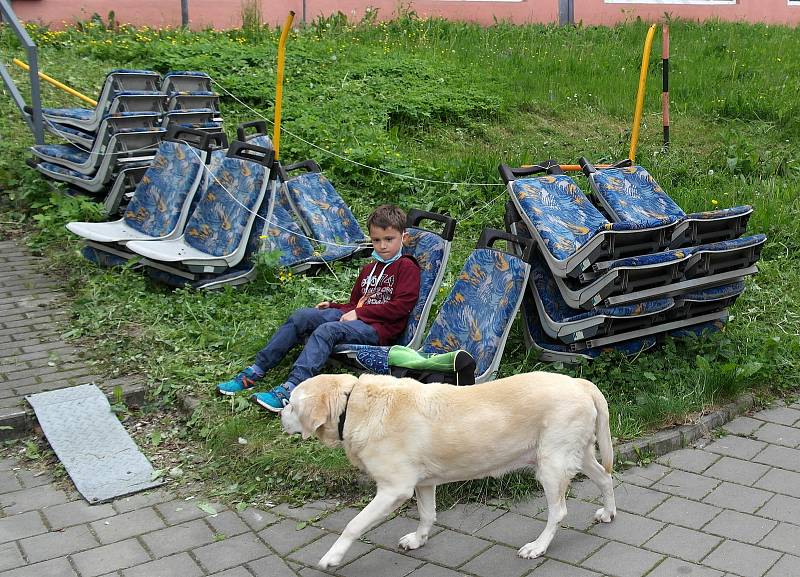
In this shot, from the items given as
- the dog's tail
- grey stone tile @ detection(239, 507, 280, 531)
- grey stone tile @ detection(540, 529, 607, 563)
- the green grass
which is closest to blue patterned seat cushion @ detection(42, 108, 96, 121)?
the green grass

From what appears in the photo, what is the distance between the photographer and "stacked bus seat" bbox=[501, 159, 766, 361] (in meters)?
5.77

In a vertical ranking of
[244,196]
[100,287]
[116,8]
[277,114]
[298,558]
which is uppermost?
[116,8]

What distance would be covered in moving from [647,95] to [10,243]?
30.3 feet

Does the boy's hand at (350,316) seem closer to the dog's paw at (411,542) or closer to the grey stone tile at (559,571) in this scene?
the dog's paw at (411,542)

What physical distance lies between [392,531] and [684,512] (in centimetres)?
154

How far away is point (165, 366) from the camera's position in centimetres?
614

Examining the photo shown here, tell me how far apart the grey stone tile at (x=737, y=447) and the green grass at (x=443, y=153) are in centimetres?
28

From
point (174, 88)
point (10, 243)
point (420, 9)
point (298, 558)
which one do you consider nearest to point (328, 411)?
point (298, 558)

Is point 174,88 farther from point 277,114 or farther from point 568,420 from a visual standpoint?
point 568,420

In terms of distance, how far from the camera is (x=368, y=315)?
5.85 meters

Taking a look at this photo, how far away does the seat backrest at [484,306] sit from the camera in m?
5.56

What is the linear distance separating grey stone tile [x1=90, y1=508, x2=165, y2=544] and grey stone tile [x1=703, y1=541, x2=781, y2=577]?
108 inches

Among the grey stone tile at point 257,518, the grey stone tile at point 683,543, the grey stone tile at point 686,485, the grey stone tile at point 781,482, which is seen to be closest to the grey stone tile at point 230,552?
the grey stone tile at point 257,518

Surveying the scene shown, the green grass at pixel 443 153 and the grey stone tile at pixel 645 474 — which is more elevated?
the green grass at pixel 443 153
